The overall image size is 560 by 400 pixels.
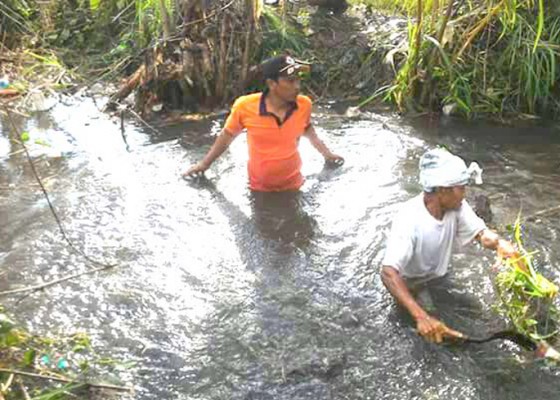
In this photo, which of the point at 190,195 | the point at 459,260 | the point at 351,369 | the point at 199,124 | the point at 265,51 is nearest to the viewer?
the point at 351,369

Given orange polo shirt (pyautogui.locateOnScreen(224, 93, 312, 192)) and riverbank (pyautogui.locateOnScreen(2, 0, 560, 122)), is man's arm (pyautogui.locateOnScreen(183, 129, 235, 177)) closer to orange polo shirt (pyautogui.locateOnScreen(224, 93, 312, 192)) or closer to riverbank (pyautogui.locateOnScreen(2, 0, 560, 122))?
orange polo shirt (pyautogui.locateOnScreen(224, 93, 312, 192))

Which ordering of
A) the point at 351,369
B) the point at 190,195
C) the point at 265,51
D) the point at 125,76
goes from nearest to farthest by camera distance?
the point at 351,369
the point at 190,195
the point at 265,51
the point at 125,76

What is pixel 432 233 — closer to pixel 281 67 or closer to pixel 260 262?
pixel 260 262

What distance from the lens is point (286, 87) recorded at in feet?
15.5

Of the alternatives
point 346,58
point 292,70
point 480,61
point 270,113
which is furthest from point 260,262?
point 346,58

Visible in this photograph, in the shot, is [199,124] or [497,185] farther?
[199,124]

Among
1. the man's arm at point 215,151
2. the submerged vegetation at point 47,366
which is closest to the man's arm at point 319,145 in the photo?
the man's arm at point 215,151

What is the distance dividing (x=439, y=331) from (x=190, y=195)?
2804 mm

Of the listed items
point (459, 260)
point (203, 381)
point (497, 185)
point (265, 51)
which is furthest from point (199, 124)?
point (203, 381)

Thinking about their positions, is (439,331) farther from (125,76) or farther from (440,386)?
(125,76)

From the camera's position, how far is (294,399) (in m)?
3.21

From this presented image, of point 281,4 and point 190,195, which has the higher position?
point 281,4

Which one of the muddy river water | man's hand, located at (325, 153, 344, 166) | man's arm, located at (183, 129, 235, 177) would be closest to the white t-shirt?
the muddy river water

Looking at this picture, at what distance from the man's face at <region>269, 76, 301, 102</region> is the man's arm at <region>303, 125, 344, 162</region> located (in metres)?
0.53
